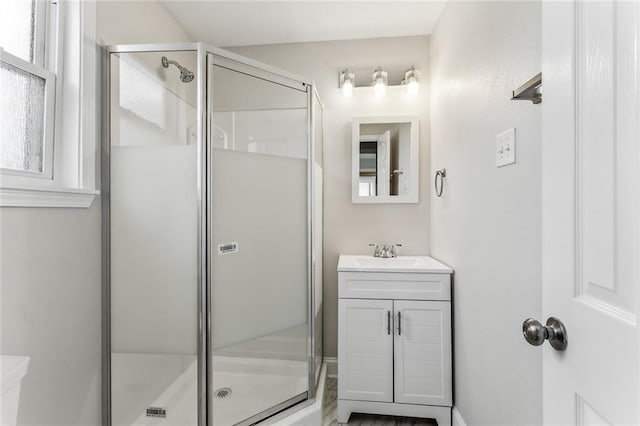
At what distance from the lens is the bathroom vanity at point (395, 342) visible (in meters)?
1.76

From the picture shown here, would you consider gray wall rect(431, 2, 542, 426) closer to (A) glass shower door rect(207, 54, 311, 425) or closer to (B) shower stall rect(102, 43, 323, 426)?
(A) glass shower door rect(207, 54, 311, 425)

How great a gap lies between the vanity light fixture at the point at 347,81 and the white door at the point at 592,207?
5.75 ft

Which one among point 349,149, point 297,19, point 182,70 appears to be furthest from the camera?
point 349,149

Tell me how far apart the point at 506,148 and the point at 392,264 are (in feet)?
3.45

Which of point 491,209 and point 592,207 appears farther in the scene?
point 491,209

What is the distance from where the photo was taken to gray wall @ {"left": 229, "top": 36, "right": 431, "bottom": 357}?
233 centimetres

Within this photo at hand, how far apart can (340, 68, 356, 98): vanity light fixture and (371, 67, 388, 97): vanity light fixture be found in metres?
0.16

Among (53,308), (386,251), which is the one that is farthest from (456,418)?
(53,308)

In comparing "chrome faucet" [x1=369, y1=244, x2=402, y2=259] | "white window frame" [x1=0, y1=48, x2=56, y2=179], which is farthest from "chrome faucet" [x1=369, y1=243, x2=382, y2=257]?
"white window frame" [x1=0, y1=48, x2=56, y2=179]

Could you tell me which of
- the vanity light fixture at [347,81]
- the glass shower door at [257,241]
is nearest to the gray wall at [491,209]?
the vanity light fixture at [347,81]

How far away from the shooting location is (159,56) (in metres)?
1.49

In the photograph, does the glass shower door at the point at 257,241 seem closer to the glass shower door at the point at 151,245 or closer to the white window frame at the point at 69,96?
the glass shower door at the point at 151,245

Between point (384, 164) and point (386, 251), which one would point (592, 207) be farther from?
point (384, 164)

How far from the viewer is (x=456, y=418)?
169 centimetres
